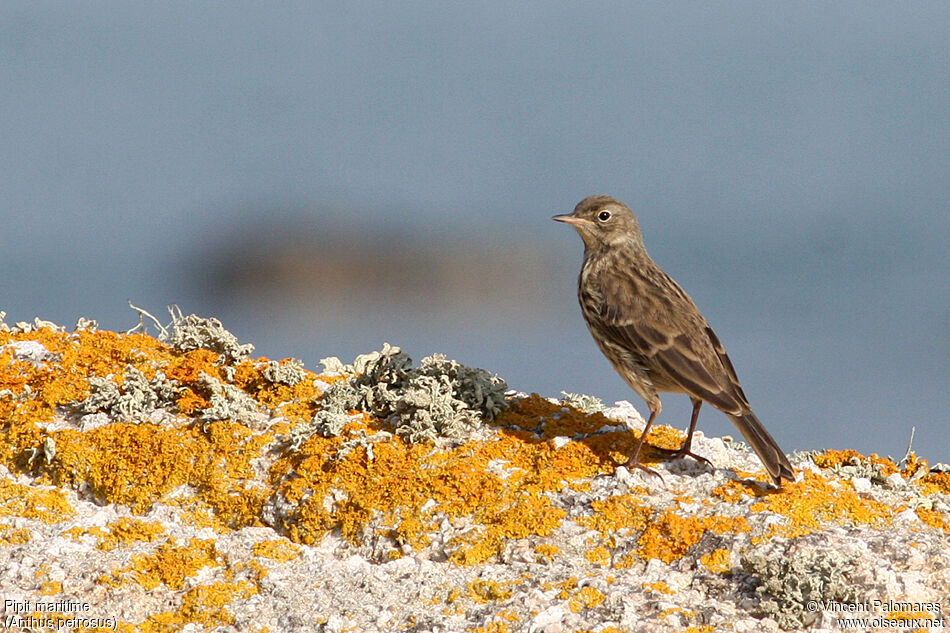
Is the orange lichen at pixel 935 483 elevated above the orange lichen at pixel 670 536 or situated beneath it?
elevated above

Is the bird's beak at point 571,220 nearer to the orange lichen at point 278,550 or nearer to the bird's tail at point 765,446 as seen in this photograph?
the bird's tail at point 765,446

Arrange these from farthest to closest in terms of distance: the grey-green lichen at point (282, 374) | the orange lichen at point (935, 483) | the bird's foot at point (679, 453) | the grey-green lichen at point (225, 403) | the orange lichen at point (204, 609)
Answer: the grey-green lichen at point (282, 374), the grey-green lichen at point (225, 403), the bird's foot at point (679, 453), the orange lichen at point (935, 483), the orange lichen at point (204, 609)

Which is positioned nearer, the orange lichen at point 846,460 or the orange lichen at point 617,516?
the orange lichen at point 617,516

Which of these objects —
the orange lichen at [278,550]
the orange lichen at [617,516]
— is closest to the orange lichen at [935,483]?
the orange lichen at [617,516]

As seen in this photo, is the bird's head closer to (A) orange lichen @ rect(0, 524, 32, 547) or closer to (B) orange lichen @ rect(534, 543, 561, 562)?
(B) orange lichen @ rect(534, 543, 561, 562)

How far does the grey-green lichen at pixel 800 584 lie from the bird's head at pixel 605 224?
13.8ft

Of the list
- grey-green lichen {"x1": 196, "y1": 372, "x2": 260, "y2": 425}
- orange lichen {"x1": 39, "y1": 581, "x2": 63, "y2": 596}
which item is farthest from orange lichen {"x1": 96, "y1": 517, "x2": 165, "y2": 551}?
grey-green lichen {"x1": 196, "y1": 372, "x2": 260, "y2": 425}

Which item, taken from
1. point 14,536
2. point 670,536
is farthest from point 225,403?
point 670,536

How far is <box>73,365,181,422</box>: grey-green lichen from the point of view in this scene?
6641 millimetres

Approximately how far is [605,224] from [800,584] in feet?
14.8

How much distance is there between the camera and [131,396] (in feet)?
21.9

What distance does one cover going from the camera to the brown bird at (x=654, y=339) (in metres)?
6.64

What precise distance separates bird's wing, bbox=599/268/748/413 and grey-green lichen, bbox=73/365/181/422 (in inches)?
130

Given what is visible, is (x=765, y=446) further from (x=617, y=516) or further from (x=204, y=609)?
(x=204, y=609)
